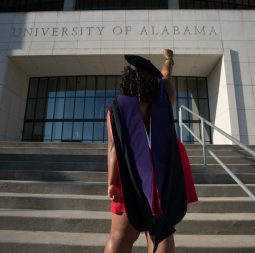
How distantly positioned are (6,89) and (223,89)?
9333mm

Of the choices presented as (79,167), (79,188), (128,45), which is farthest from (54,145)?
(128,45)

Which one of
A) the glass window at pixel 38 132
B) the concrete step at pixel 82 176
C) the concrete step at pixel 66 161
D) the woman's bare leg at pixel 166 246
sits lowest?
the woman's bare leg at pixel 166 246

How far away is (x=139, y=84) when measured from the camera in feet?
5.45

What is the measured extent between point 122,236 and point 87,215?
6.41 ft

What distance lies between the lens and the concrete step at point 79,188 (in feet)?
13.5

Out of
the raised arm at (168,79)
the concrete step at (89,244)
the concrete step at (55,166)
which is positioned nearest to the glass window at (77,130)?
the concrete step at (55,166)

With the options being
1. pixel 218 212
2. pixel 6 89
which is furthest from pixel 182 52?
pixel 218 212

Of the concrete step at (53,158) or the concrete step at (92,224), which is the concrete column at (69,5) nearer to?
the concrete step at (53,158)

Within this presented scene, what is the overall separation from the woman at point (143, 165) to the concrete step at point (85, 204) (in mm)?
2190

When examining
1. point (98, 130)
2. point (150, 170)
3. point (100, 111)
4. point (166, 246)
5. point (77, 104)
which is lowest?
point (166, 246)

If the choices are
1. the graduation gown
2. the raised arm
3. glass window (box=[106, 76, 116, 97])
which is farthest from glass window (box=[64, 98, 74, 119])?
the graduation gown

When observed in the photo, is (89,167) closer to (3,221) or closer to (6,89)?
(3,221)

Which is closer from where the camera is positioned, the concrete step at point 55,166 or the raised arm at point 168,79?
the raised arm at point 168,79

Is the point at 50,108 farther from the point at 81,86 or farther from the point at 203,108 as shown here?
the point at 203,108
